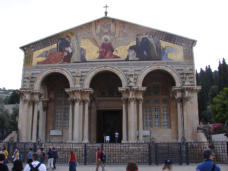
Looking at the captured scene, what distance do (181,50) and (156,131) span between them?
7.45 meters

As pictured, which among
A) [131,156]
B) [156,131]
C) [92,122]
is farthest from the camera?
[92,122]

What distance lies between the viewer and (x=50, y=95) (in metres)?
24.0

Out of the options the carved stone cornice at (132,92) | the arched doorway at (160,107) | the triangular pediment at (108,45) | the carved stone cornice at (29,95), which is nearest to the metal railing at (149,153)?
the carved stone cornice at (132,92)

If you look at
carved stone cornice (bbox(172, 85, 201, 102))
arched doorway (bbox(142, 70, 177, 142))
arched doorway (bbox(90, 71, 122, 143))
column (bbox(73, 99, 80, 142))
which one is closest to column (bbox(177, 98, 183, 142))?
carved stone cornice (bbox(172, 85, 201, 102))

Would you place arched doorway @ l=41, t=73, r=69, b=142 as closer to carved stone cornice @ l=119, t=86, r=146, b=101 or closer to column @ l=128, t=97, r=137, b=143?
column @ l=128, t=97, r=137, b=143

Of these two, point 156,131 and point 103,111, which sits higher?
point 103,111

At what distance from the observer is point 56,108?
78.4 ft

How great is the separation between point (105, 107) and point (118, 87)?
3.16m

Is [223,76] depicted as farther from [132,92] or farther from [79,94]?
[79,94]

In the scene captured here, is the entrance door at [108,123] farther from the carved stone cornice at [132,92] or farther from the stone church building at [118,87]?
the carved stone cornice at [132,92]

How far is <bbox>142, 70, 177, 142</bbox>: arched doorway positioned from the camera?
71.4 ft

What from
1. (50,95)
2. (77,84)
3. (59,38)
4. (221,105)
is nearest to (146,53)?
(77,84)

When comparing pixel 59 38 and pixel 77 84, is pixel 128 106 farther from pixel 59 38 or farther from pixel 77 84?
pixel 59 38

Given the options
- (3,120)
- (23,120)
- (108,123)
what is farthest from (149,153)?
(3,120)
